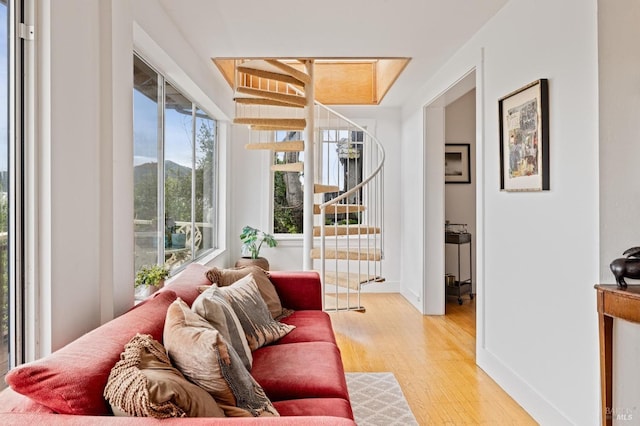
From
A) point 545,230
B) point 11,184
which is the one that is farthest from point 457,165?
point 11,184

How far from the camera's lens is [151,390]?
3.67 ft

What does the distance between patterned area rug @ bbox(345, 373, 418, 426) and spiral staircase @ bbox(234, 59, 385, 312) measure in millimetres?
1366

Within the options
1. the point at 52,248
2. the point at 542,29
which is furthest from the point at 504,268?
the point at 52,248

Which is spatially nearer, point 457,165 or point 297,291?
point 297,291

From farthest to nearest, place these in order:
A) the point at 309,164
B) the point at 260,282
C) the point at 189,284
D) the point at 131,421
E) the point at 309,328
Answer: the point at 309,164, the point at 260,282, the point at 309,328, the point at 189,284, the point at 131,421

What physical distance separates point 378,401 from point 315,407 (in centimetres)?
117

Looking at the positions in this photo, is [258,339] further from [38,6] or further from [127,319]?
[38,6]

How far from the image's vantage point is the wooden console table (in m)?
1.71

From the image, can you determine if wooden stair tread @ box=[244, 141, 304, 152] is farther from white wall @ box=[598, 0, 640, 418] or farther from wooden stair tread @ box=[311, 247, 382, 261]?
white wall @ box=[598, 0, 640, 418]

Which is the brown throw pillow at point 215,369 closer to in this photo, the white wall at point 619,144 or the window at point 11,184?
the window at point 11,184

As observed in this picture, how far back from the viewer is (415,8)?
9.18 ft

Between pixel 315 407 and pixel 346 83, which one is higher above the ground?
pixel 346 83

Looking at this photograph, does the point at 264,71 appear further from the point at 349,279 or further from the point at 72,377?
the point at 72,377

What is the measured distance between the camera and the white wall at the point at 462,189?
560cm
